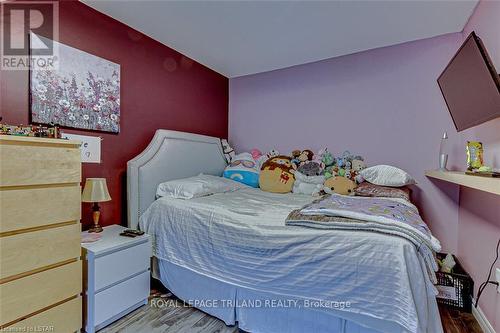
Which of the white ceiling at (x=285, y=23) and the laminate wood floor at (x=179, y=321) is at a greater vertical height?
the white ceiling at (x=285, y=23)

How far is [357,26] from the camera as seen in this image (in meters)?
2.15

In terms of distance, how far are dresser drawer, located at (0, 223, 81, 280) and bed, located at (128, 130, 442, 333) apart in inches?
25.4

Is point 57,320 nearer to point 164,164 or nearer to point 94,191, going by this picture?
point 94,191

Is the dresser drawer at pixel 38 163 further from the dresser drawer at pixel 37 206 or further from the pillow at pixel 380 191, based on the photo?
the pillow at pixel 380 191

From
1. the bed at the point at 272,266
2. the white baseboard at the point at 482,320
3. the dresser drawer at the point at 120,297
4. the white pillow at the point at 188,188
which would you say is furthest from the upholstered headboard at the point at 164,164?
the white baseboard at the point at 482,320

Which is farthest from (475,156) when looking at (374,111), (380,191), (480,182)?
(374,111)

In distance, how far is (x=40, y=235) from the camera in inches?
50.8

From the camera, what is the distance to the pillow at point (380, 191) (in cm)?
203

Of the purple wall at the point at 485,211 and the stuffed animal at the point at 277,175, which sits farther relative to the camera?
the stuffed animal at the point at 277,175

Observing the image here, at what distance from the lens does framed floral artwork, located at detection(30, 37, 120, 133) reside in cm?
166

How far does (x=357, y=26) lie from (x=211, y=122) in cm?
195

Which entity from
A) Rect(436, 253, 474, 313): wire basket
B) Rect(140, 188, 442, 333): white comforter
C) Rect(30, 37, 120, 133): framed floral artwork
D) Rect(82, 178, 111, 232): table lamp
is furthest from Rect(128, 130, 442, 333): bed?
Rect(436, 253, 474, 313): wire basket

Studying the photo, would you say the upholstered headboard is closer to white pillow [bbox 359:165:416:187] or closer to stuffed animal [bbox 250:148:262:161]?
stuffed animal [bbox 250:148:262:161]

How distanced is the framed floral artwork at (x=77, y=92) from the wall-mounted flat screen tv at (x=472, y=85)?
2453 mm
